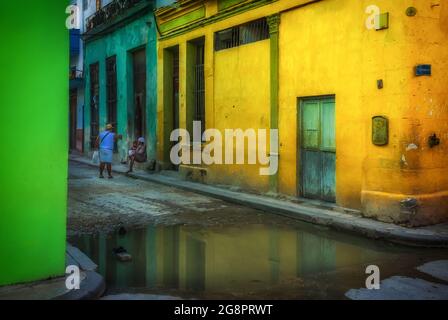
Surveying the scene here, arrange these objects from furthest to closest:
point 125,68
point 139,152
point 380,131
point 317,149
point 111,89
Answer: point 111,89
point 125,68
point 139,152
point 317,149
point 380,131

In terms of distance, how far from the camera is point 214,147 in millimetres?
13477

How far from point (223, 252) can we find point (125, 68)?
556 inches

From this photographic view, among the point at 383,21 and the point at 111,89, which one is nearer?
the point at 383,21

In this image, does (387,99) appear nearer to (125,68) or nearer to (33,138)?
(33,138)

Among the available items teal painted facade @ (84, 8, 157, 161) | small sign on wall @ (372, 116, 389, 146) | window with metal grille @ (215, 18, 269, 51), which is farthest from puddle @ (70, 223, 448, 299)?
teal painted facade @ (84, 8, 157, 161)

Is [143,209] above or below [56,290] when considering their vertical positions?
above

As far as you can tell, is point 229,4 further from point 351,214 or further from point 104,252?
point 104,252

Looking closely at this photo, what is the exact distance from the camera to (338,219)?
8.45 metres

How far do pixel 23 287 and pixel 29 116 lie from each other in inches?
66.0

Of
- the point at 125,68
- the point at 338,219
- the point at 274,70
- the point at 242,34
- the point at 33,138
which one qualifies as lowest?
the point at 338,219

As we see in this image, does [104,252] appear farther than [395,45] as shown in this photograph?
No

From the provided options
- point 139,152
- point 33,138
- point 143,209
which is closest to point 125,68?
point 139,152

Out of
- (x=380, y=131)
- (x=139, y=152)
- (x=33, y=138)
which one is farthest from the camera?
(x=139, y=152)
